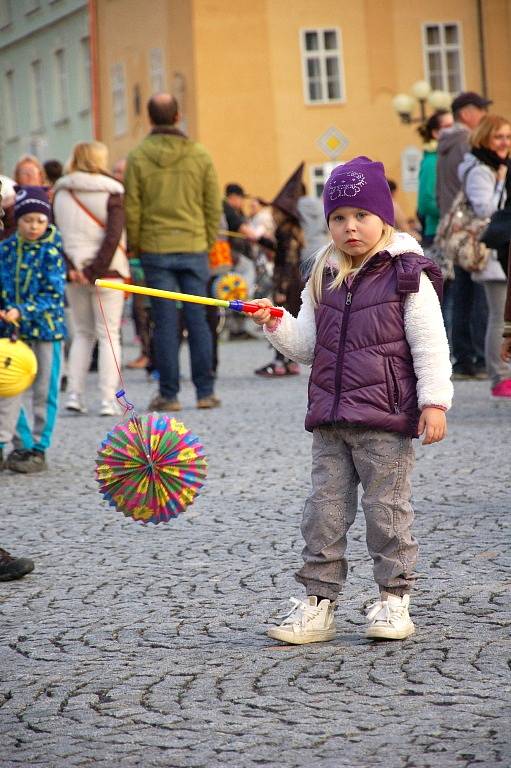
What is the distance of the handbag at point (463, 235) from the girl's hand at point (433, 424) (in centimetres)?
768

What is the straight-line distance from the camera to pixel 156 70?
45.8 metres

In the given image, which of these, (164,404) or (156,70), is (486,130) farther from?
(156,70)

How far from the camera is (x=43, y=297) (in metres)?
9.94

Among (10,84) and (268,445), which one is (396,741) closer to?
(268,445)

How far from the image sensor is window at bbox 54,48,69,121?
50.5 m

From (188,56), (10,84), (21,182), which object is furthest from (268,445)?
(10,84)

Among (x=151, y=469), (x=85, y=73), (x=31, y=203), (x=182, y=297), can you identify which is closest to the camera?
(x=182, y=297)

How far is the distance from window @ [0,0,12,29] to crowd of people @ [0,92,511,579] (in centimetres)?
3056

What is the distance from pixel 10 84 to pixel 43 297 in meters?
46.0

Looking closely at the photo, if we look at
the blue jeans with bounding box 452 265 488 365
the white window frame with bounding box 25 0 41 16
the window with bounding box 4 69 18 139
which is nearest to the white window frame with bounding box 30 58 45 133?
the window with bounding box 4 69 18 139

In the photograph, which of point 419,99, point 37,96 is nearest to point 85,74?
point 37,96

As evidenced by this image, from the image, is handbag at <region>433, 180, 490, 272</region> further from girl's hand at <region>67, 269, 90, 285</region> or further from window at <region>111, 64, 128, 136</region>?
window at <region>111, 64, 128, 136</region>

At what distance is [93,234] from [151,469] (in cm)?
745

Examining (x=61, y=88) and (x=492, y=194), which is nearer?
(x=492, y=194)
